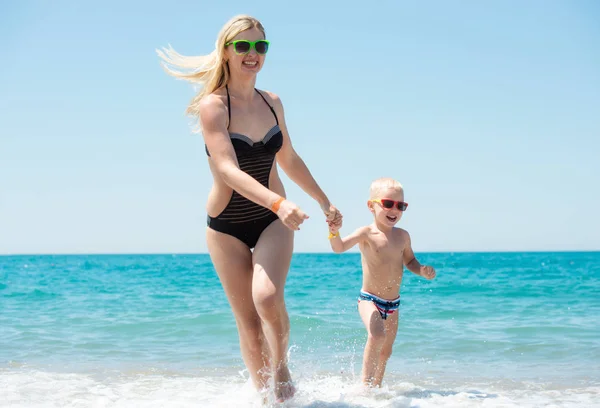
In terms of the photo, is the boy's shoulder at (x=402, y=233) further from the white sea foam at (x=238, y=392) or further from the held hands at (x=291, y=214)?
the held hands at (x=291, y=214)

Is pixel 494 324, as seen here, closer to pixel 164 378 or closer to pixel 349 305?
pixel 349 305

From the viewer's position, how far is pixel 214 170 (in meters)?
3.98

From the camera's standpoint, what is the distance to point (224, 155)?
375 cm

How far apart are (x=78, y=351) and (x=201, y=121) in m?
5.55

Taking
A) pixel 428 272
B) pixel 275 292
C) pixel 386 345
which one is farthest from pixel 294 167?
pixel 386 345

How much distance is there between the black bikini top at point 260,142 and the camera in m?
3.92

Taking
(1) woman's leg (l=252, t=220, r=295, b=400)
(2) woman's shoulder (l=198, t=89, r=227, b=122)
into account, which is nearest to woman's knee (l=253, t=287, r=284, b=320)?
(1) woman's leg (l=252, t=220, r=295, b=400)

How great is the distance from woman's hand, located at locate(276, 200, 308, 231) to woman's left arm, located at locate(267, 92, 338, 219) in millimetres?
918

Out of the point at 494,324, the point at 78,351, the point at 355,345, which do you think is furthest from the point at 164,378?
the point at 494,324

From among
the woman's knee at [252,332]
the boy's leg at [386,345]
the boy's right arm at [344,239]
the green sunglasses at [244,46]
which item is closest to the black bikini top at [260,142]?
the green sunglasses at [244,46]

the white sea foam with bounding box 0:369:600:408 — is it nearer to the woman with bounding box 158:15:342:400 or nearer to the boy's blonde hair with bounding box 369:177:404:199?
the woman with bounding box 158:15:342:400

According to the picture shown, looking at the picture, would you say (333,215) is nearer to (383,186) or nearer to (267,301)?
(267,301)

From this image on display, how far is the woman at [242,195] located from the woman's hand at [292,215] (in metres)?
0.53

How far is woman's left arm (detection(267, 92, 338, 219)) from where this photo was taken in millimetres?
4250
